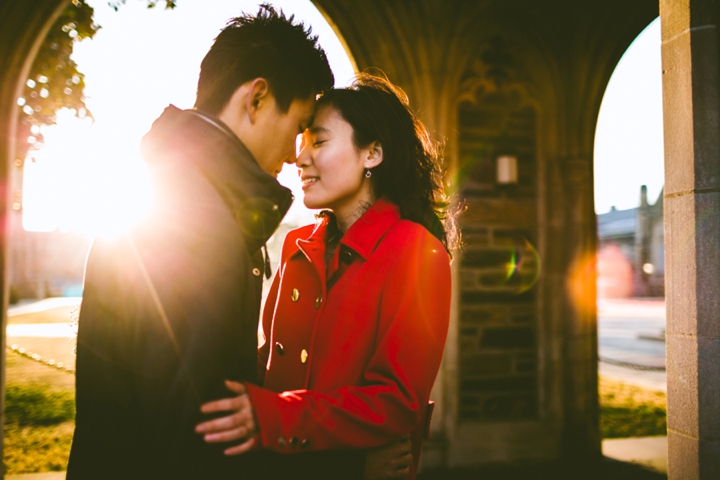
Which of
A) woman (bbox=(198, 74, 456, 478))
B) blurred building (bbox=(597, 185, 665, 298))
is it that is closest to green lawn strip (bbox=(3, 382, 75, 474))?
woman (bbox=(198, 74, 456, 478))

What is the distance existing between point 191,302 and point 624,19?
4.98 metres

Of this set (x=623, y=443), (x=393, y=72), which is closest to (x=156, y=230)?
(x=393, y=72)

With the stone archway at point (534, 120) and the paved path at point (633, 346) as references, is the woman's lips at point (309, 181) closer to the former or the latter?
the stone archway at point (534, 120)

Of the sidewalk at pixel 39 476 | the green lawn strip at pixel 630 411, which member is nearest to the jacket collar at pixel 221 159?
the sidewalk at pixel 39 476

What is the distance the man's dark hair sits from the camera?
140 centimetres

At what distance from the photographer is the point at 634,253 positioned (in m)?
43.2

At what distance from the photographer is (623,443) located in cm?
494

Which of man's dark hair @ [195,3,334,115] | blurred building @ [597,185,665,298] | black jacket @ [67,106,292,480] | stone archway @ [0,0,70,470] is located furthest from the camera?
blurred building @ [597,185,665,298]

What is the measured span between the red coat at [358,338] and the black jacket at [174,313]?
0.17 metres

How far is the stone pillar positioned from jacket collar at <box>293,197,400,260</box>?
3.36 ft

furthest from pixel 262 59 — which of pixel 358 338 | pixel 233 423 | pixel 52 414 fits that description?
pixel 52 414

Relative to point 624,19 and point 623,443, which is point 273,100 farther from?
point 623,443

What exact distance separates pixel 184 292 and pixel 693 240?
1.69m

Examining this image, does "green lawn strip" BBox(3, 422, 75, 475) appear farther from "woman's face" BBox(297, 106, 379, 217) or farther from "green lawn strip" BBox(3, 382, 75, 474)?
"woman's face" BBox(297, 106, 379, 217)
